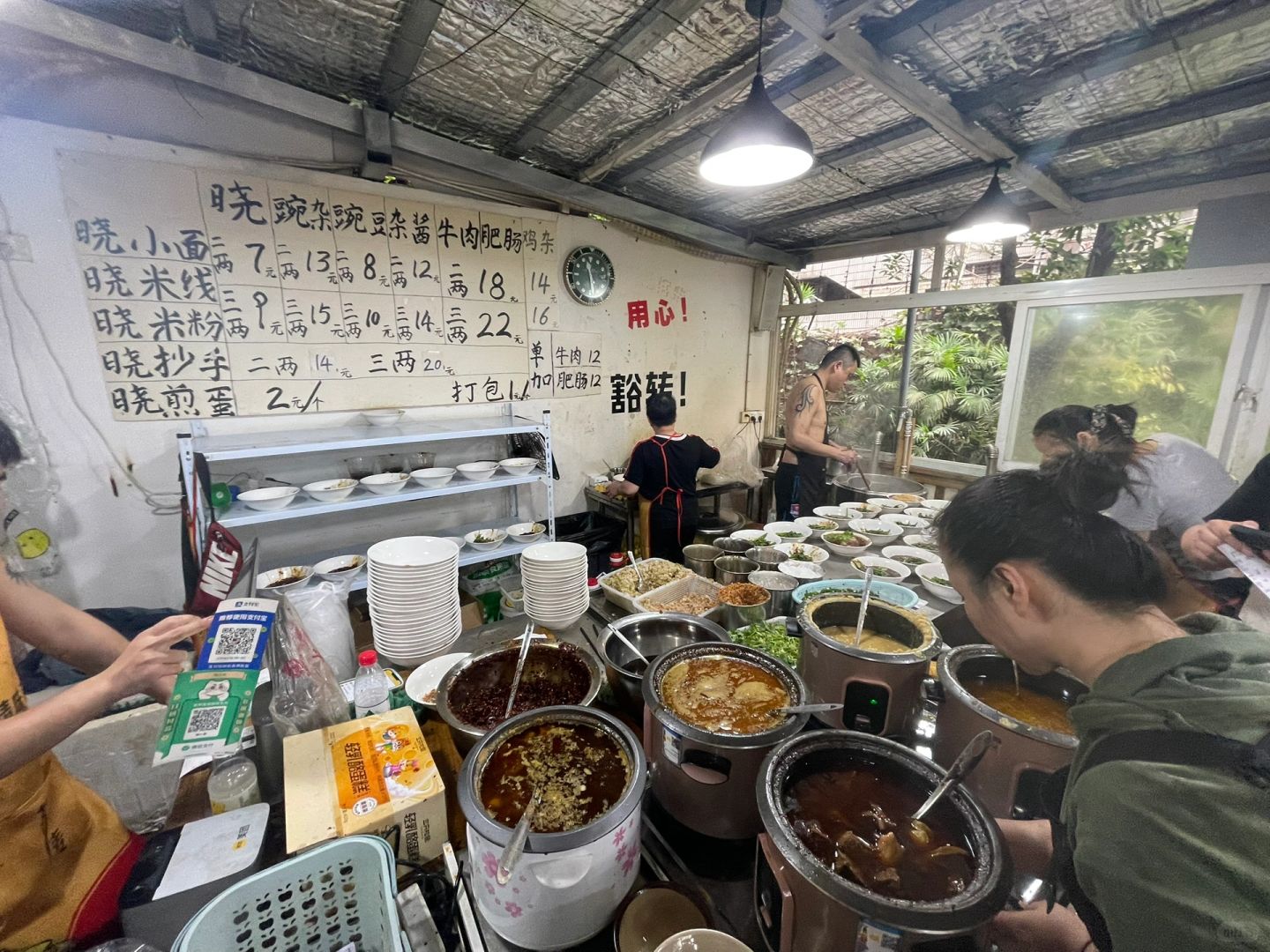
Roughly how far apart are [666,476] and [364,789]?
2878 millimetres

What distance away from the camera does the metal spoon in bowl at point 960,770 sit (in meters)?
0.86

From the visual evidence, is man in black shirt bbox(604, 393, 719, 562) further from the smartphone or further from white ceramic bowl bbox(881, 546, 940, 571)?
the smartphone

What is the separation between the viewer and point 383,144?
112 inches

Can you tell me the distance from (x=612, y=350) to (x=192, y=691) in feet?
13.5

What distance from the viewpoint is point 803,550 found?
8.86ft

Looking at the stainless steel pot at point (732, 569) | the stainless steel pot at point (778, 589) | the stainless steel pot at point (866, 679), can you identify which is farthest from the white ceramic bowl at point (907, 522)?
the stainless steel pot at point (866, 679)

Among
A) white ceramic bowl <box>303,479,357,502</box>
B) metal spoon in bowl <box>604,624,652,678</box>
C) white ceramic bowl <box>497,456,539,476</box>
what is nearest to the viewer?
metal spoon in bowl <box>604,624,652,678</box>

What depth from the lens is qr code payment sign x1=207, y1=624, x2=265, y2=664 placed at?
3.32 feet

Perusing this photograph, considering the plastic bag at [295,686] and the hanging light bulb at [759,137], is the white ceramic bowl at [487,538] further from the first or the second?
the hanging light bulb at [759,137]

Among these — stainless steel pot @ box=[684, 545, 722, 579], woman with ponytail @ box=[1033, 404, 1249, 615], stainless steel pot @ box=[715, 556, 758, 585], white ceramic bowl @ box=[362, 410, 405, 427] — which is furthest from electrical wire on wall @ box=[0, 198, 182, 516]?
woman with ponytail @ box=[1033, 404, 1249, 615]

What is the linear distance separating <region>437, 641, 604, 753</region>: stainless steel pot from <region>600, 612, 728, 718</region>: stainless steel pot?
3.1 inches

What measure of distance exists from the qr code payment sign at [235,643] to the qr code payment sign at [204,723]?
9 cm

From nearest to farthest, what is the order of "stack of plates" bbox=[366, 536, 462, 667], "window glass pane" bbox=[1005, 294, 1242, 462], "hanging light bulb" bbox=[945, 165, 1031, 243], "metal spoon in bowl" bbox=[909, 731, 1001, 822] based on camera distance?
"metal spoon in bowl" bbox=[909, 731, 1001, 822]
"stack of plates" bbox=[366, 536, 462, 667]
"hanging light bulb" bbox=[945, 165, 1031, 243]
"window glass pane" bbox=[1005, 294, 1242, 462]

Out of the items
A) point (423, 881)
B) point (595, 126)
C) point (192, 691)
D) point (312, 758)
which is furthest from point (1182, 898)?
point (595, 126)
